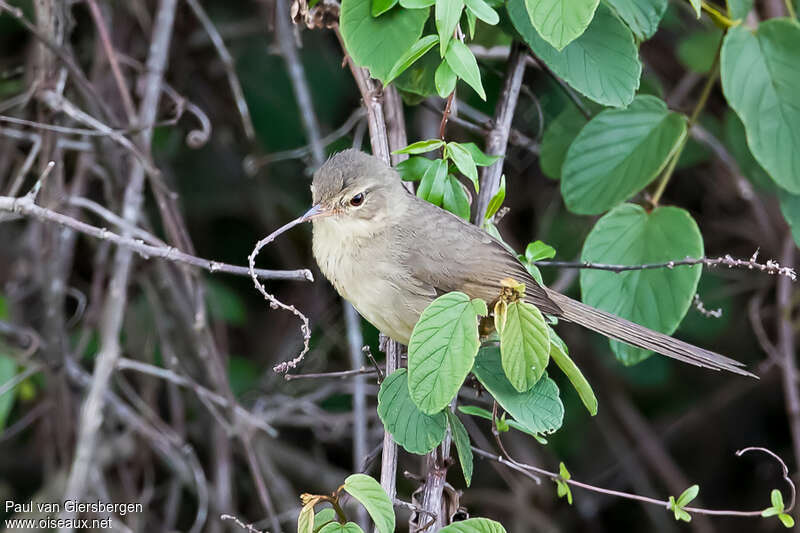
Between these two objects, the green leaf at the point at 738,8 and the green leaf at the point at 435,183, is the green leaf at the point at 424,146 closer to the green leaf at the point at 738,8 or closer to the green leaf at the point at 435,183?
the green leaf at the point at 435,183

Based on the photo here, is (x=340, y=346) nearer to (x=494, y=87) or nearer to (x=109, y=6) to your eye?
(x=494, y=87)

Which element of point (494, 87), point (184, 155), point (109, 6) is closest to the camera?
point (494, 87)

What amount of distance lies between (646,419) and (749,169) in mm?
2109

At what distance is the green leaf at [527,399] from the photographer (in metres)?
1.82

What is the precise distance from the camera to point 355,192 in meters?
2.34

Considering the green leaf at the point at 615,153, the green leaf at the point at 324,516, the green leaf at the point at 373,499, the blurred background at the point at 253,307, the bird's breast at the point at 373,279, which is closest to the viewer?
the green leaf at the point at 373,499

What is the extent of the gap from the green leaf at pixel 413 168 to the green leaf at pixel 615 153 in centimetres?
49

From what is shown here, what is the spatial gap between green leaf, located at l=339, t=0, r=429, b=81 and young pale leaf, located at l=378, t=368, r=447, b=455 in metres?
0.76

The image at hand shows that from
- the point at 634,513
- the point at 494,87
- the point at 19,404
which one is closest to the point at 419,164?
the point at 494,87

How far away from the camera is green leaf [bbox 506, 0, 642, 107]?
2191 mm

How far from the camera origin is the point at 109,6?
381 centimetres

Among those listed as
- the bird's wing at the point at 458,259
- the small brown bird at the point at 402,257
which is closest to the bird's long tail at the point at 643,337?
the small brown bird at the point at 402,257

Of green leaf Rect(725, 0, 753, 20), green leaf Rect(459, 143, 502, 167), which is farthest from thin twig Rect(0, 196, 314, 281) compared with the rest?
green leaf Rect(725, 0, 753, 20)

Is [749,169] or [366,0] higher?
[366,0]
